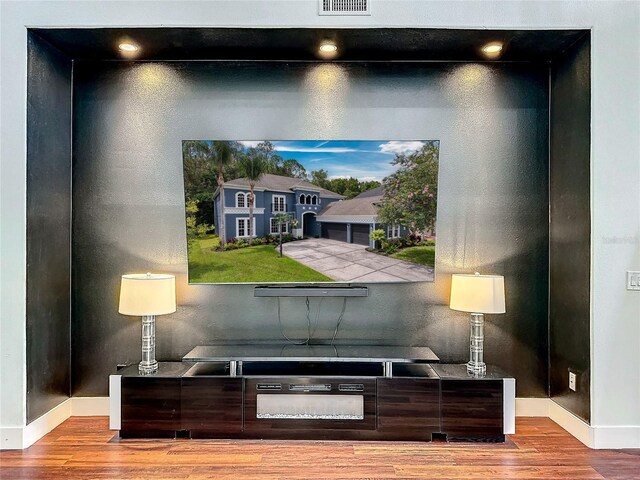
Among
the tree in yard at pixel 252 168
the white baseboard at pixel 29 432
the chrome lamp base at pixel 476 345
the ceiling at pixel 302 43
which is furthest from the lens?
the tree in yard at pixel 252 168

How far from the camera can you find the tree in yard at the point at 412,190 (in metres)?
3.10

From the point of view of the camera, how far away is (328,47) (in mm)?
2932

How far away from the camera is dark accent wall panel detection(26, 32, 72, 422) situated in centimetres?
273

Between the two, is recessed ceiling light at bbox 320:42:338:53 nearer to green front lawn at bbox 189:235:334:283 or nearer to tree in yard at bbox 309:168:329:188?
tree in yard at bbox 309:168:329:188

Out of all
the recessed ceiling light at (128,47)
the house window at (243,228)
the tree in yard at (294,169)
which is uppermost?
the recessed ceiling light at (128,47)

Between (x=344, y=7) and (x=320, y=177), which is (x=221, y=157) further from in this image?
(x=344, y=7)

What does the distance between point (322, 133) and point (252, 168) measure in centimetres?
59

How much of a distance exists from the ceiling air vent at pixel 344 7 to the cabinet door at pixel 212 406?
2454 millimetres

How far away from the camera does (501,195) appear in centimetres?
319

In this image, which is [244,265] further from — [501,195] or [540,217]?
[540,217]

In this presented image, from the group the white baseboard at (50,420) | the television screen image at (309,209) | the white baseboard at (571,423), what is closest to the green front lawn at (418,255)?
the television screen image at (309,209)

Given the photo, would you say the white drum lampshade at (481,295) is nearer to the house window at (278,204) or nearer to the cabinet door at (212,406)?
the house window at (278,204)

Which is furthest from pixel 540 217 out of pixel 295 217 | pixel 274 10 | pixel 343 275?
pixel 274 10

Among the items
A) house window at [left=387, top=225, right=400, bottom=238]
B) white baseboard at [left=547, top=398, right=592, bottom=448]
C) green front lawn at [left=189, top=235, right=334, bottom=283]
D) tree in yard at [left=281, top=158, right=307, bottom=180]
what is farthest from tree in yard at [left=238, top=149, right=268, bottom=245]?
white baseboard at [left=547, top=398, right=592, bottom=448]
